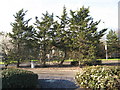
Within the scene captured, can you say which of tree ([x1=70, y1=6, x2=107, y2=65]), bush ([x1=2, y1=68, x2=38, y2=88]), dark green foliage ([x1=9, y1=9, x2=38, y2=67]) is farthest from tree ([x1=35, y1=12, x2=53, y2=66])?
bush ([x1=2, y1=68, x2=38, y2=88])

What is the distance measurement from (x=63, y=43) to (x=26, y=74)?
1516 centimetres

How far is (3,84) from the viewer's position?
5602 millimetres

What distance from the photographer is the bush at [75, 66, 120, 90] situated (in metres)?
5.40

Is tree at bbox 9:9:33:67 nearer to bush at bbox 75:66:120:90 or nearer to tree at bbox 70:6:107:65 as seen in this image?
tree at bbox 70:6:107:65

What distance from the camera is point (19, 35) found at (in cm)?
2133

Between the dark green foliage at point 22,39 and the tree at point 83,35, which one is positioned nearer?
the tree at point 83,35

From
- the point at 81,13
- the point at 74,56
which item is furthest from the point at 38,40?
the point at 81,13

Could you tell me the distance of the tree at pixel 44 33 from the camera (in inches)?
813

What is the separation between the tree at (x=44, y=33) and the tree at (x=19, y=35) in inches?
56.3

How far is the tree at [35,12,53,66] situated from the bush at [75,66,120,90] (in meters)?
14.6

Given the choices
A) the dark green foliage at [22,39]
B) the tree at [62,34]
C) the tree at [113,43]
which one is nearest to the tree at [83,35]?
the tree at [62,34]

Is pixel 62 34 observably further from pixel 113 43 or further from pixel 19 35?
pixel 113 43

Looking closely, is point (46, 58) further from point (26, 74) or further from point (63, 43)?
point (26, 74)

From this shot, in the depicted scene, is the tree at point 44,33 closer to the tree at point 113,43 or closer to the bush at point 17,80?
the bush at point 17,80
